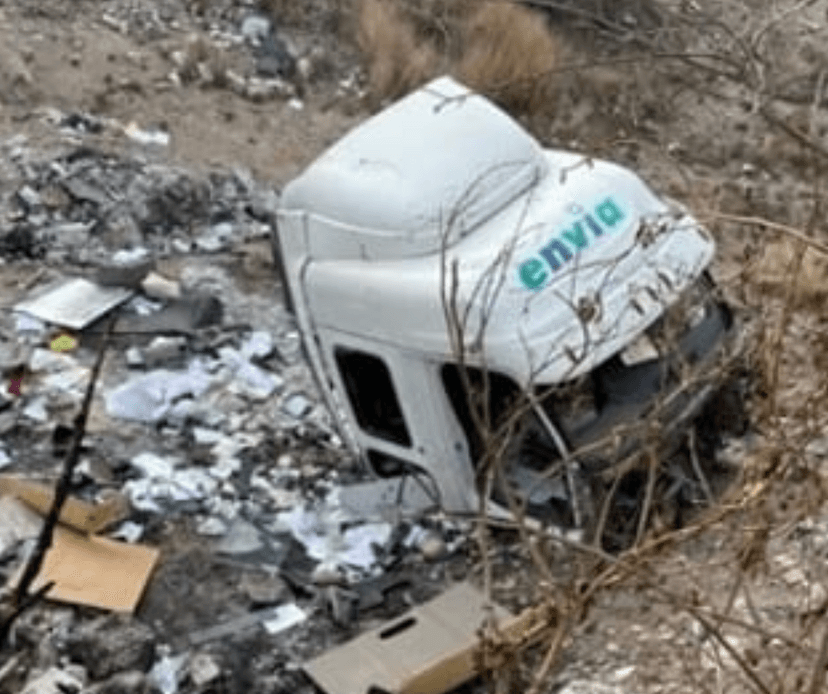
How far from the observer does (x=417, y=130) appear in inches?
288

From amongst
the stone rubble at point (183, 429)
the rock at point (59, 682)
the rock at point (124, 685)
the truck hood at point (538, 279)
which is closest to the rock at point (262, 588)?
the stone rubble at point (183, 429)

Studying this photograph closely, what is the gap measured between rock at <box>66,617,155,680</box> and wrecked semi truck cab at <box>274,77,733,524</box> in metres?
1.32

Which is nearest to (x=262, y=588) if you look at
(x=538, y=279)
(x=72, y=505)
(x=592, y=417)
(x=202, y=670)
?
(x=202, y=670)

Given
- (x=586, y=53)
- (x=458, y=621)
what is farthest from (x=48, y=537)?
(x=586, y=53)

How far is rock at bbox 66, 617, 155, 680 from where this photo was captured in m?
6.60

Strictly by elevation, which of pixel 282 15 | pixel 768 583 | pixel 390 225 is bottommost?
pixel 282 15

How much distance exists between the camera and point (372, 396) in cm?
750

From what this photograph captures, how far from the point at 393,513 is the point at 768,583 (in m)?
1.58

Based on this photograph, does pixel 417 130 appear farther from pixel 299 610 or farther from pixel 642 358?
pixel 299 610

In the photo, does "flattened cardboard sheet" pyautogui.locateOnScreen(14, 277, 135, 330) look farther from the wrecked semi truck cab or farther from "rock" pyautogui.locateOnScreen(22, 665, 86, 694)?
"rock" pyautogui.locateOnScreen(22, 665, 86, 694)

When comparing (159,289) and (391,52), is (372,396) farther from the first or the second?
(391,52)

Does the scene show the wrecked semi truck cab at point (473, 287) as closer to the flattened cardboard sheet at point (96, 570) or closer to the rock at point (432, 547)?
the rock at point (432, 547)

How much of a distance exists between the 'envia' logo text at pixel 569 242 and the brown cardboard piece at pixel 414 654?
1200 millimetres

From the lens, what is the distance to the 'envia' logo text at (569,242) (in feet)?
22.3
